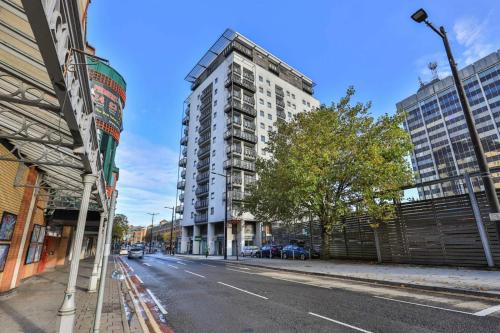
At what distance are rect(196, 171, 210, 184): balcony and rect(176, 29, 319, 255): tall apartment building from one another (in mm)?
215

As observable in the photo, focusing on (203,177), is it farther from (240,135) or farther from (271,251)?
(271,251)

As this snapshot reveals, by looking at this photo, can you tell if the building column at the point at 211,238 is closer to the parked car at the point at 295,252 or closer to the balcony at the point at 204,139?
the balcony at the point at 204,139

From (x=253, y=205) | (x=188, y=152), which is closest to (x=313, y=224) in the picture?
(x=253, y=205)

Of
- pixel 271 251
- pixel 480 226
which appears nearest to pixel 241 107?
pixel 271 251

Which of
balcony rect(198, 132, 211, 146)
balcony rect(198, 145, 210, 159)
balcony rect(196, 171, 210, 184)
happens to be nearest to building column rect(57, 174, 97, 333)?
balcony rect(196, 171, 210, 184)

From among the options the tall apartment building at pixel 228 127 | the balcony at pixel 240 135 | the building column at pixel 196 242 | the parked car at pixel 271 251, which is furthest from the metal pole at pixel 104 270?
the building column at pixel 196 242

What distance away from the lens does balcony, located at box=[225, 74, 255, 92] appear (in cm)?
5396

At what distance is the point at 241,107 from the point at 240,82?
5.57 metres

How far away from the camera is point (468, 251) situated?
49.1 ft

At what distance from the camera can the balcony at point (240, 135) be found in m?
49.9

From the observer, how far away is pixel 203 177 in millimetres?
55625

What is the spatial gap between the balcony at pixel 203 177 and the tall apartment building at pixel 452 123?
6240cm

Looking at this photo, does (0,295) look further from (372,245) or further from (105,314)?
(372,245)

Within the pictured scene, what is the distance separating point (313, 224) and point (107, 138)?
20.7 meters
